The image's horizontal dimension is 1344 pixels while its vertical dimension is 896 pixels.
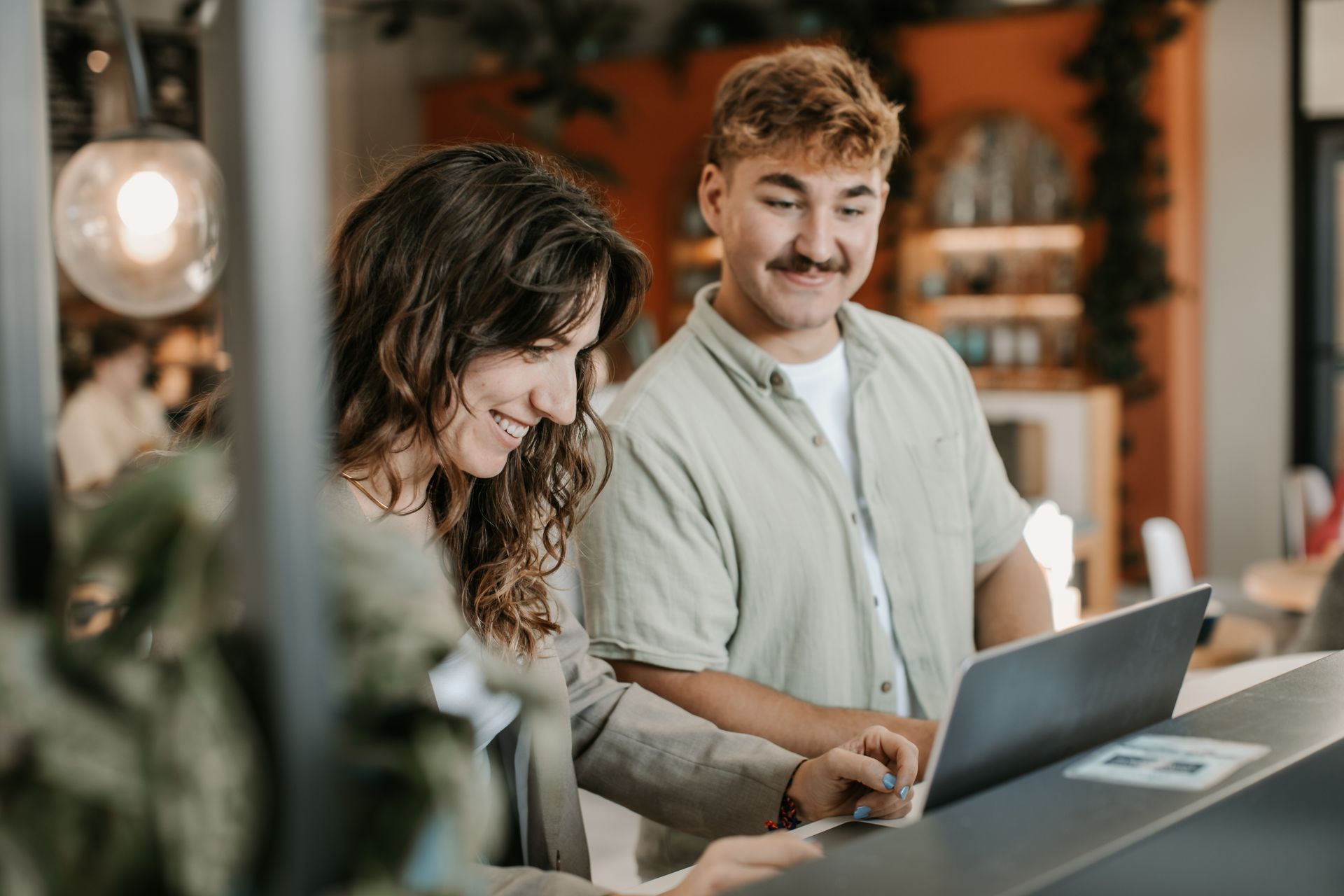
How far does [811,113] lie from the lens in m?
1.98

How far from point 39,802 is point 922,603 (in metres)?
1.64

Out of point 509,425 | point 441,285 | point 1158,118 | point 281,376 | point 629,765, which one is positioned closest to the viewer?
point 281,376

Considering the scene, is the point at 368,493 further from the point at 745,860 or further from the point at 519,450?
the point at 745,860

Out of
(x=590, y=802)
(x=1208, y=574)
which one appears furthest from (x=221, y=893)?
(x=1208, y=574)

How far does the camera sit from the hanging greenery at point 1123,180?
6.84 m

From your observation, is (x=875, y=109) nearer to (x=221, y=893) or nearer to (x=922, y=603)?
(x=922, y=603)

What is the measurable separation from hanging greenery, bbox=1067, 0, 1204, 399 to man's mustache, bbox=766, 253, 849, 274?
531cm

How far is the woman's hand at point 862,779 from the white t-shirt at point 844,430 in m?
0.51

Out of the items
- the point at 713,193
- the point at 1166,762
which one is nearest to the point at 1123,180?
the point at 713,193

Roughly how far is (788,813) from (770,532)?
485 mm

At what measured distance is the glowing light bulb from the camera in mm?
2459

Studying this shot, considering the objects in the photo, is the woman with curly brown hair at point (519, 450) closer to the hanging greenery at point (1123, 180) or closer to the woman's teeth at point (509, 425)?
the woman's teeth at point (509, 425)

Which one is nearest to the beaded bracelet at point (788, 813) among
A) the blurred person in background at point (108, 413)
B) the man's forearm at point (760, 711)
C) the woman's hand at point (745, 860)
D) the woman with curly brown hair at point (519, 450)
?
the woman with curly brown hair at point (519, 450)

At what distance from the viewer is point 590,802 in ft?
14.5
